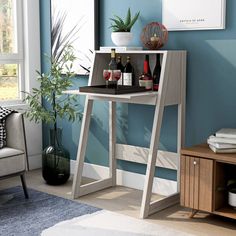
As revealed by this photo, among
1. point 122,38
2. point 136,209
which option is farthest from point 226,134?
point 122,38

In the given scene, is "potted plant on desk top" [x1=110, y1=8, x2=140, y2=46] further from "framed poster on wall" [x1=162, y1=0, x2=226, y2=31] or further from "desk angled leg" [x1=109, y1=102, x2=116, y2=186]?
"desk angled leg" [x1=109, y1=102, x2=116, y2=186]

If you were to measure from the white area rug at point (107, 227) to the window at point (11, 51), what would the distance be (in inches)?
67.6

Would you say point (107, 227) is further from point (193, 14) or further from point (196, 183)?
point (193, 14)

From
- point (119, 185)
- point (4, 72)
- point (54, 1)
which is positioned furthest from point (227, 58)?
point (4, 72)

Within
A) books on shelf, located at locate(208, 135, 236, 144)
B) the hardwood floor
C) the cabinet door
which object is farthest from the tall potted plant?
books on shelf, located at locate(208, 135, 236, 144)

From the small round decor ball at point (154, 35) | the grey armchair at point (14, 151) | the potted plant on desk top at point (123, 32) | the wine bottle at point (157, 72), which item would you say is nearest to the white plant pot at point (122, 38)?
the potted plant on desk top at point (123, 32)

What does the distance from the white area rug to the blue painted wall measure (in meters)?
0.70

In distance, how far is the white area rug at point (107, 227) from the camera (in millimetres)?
2982

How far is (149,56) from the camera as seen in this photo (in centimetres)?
370

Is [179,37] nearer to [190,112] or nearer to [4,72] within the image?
[190,112]

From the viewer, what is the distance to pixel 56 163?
4.07 m

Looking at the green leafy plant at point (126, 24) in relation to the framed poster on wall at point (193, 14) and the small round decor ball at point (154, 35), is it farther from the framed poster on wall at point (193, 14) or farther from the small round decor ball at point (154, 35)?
the framed poster on wall at point (193, 14)

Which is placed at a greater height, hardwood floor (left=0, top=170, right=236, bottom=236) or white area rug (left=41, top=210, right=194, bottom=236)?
white area rug (left=41, top=210, right=194, bottom=236)

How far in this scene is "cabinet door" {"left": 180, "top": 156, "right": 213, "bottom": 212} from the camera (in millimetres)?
3064
